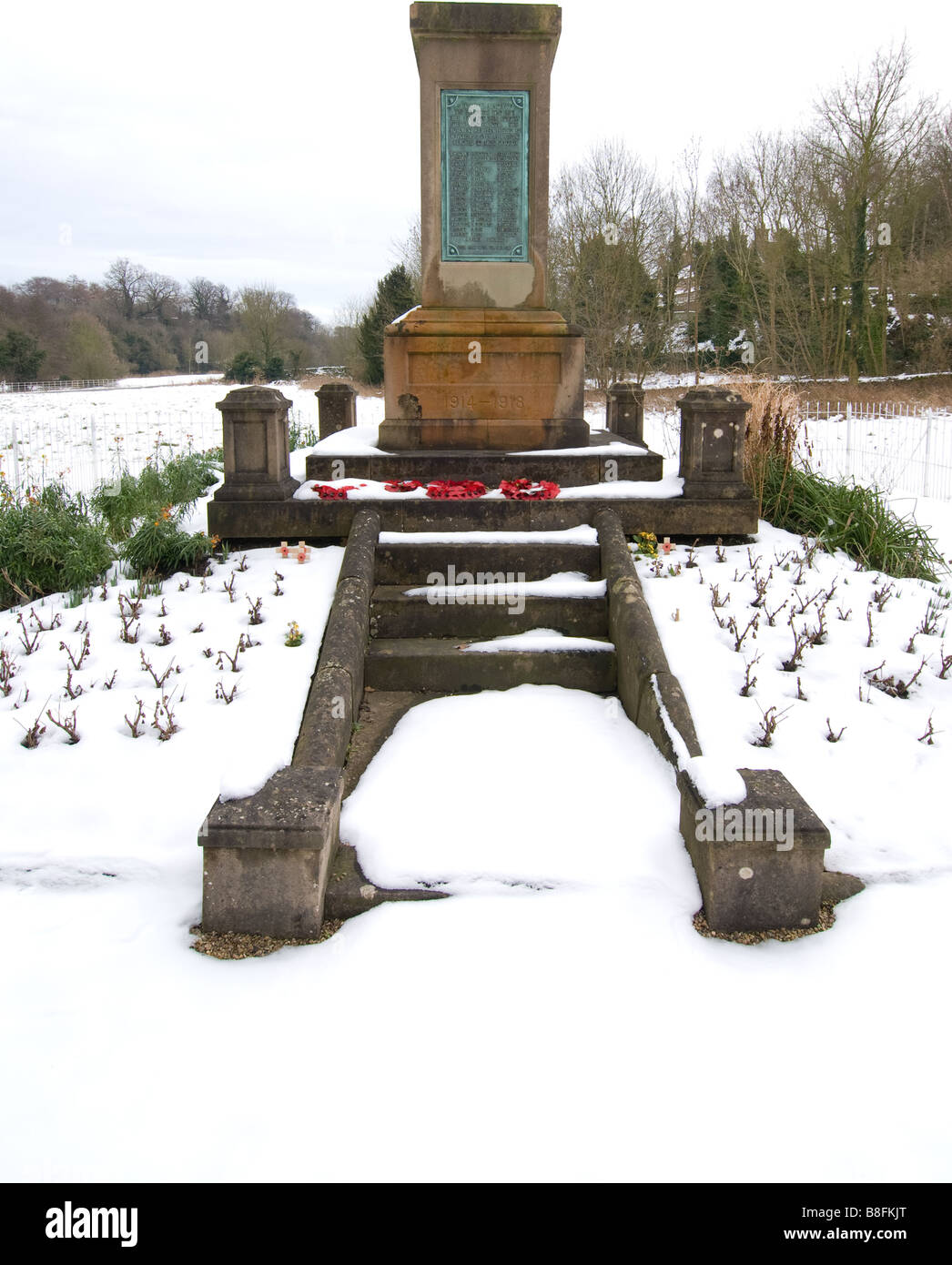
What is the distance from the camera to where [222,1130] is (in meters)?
2.31

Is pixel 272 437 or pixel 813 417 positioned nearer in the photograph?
pixel 272 437

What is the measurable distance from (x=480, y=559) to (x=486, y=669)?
1069 millimetres

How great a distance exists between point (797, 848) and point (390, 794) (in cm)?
168

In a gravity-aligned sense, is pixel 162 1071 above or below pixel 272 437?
below

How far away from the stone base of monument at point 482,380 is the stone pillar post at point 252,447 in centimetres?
133

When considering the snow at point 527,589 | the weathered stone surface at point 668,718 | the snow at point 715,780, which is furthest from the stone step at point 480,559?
the snow at point 715,780

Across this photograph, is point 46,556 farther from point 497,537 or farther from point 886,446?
point 886,446

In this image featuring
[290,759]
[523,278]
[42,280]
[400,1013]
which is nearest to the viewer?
[400,1013]

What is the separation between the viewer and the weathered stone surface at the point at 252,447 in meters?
6.23

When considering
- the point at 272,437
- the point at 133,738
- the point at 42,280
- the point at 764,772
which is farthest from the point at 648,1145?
the point at 42,280

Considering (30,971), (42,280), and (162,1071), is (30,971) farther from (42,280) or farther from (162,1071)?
(42,280)

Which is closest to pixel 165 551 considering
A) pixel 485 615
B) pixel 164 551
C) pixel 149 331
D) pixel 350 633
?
pixel 164 551
